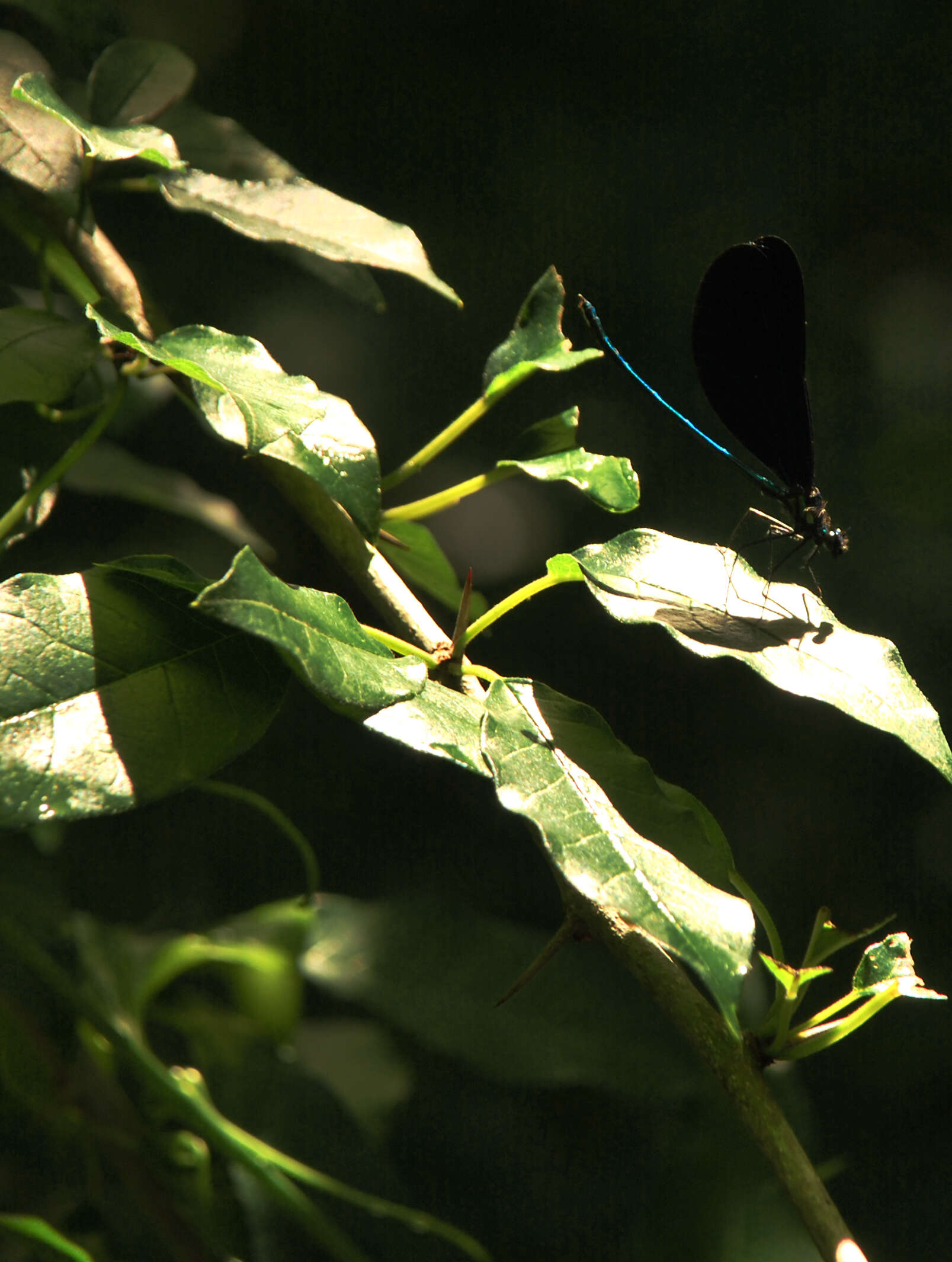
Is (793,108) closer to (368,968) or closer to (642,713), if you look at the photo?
(642,713)

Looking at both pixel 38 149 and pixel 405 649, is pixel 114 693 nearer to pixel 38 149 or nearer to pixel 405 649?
pixel 405 649

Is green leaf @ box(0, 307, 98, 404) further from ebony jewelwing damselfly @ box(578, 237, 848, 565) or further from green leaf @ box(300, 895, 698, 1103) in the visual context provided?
green leaf @ box(300, 895, 698, 1103)

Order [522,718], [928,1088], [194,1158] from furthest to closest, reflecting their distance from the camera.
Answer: [928,1088] < [194,1158] < [522,718]

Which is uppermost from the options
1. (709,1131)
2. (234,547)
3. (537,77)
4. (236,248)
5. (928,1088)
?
(537,77)

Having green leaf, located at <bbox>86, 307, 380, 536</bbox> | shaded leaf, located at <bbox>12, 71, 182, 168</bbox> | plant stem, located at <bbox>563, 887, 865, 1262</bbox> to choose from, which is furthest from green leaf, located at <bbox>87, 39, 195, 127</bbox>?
plant stem, located at <bbox>563, 887, 865, 1262</bbox>

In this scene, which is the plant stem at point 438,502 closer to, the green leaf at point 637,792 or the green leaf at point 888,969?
the green leaf at point 637,792

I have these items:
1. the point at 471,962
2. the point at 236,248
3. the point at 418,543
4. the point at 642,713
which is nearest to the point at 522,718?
the point at 418,543
